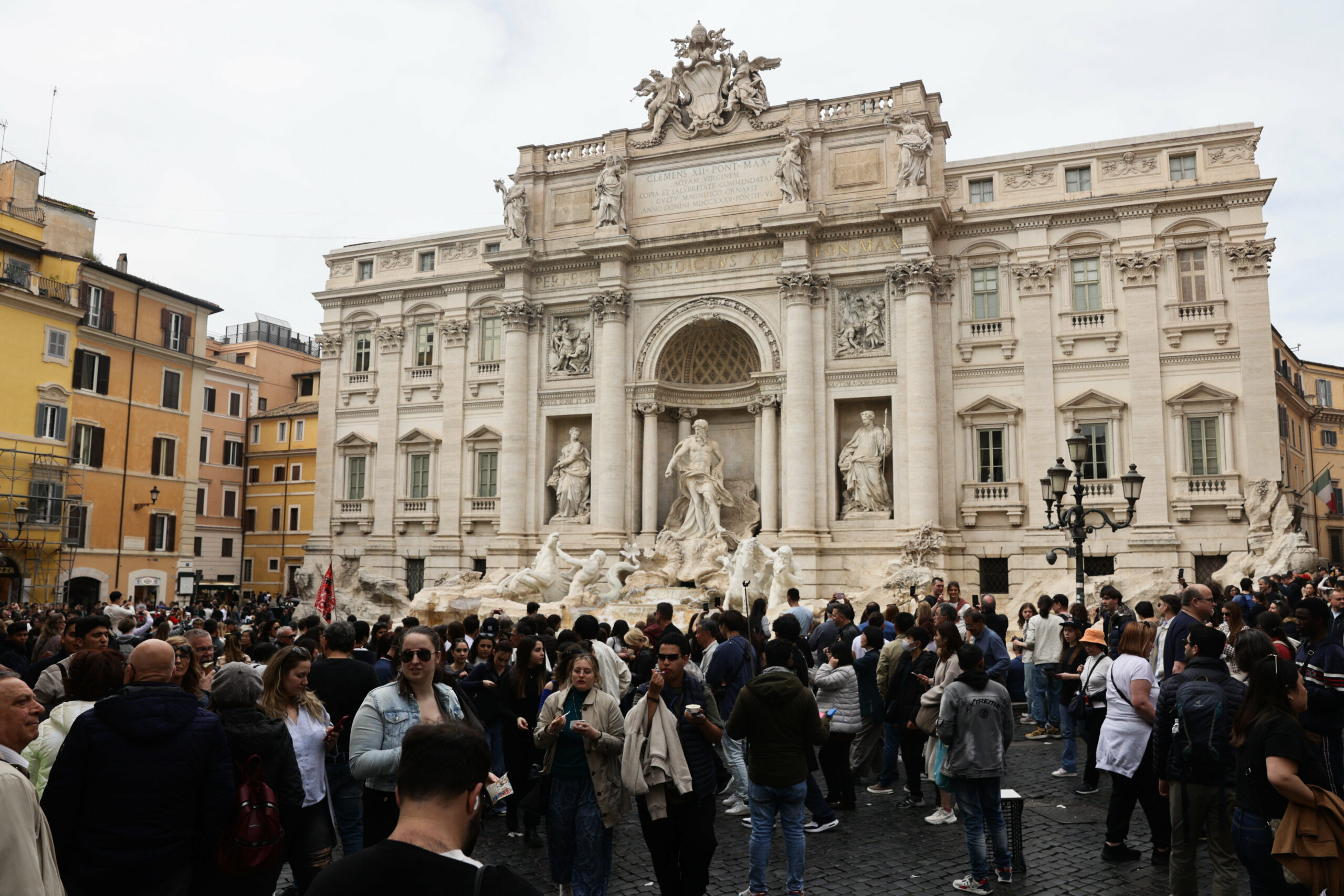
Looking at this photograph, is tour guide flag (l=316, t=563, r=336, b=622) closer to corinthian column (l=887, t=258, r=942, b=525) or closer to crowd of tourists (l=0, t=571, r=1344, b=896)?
crowd of tourists (l=0, t=571, r=1344, b=896)

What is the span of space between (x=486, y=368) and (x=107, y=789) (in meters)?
27.5

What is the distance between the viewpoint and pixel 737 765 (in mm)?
9422

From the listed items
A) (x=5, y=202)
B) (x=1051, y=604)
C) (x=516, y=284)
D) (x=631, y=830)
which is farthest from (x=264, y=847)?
(x=5, y=202)

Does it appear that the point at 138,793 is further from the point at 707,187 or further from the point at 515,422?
the point at 707,187

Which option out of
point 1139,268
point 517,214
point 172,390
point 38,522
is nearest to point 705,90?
point 517,214

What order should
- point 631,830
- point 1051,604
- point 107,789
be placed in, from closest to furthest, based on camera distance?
1. point 107,789
2. point 631,830
3. point 1051,604

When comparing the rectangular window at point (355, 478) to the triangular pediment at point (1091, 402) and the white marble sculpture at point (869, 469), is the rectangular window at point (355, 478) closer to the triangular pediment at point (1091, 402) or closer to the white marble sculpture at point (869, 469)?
the white marble sculpture at point (869, 469)

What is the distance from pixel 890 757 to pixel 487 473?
22323mm

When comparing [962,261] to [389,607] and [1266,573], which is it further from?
[389,607]

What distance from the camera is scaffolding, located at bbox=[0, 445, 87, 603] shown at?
27969 millimetres

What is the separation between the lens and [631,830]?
29.3ft

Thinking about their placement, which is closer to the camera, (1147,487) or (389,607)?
(1147,487)

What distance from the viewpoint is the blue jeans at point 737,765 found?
9.41 meters

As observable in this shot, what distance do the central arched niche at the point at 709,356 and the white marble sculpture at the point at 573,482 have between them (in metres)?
3.40
